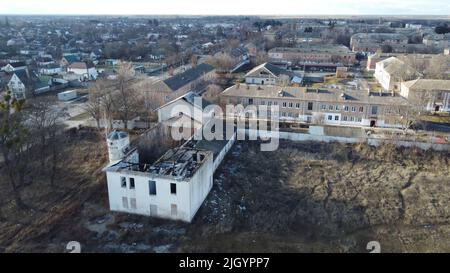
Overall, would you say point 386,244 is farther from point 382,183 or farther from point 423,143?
point 423,143

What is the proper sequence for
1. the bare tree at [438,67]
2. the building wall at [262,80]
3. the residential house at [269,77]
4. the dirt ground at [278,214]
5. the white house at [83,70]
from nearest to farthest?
1. the dirt ground at [278,214]
2. the bare tree at [438,67]
3. the residential house at [269,77]
4. the building wall at [262,80]
5. the white house at [83,70]

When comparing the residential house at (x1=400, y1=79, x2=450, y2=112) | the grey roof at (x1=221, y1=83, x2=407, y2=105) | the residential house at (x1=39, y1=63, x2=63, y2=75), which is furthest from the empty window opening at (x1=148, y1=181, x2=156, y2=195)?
the residential house at (x1=39, y1=63, x2=63, y2=75)

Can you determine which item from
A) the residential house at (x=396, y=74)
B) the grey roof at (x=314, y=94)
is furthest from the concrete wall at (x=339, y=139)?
the residential house at (x=396, y=74)

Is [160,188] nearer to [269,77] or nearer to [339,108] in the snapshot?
[339,108]

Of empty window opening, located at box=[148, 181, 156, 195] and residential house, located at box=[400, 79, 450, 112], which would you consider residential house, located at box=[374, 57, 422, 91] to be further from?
empty window opening, located at box=[148, 181, 156, 195]

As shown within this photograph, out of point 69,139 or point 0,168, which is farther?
point 69,139

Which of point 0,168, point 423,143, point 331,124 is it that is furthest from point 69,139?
point 423,143

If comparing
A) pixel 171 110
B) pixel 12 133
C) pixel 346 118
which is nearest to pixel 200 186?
pixel 12 133

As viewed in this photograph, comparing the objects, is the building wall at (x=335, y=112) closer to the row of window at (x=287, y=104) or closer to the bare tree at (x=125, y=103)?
the row of window at (x=287, y=104)
